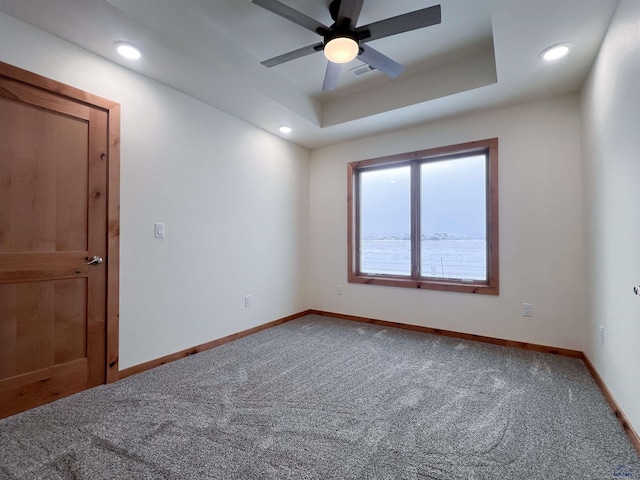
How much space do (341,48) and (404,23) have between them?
16.5 inches

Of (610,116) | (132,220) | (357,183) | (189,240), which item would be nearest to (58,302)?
→ (132,220)

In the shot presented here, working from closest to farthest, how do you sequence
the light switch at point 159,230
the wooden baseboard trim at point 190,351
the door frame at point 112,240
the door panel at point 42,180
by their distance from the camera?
the door panel at point 42,180 < the door frame at point 112,240 < the wooden baseboard trim at point 190,351 < the light switch at point 159,230

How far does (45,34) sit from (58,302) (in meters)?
1.79

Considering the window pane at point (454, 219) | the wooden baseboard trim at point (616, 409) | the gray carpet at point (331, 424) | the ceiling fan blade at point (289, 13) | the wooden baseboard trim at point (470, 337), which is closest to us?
the gray carpet at point (331, 424)

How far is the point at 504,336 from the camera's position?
316cm

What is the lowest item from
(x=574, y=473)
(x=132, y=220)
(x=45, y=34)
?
(x=574, y=473)

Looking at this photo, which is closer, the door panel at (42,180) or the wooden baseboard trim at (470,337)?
the door panel at (42,180)

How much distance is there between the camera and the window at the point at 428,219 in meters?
3.37

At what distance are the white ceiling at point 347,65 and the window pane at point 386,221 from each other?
2.20 ft

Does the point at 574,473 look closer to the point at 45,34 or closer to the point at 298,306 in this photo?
the point at 298,306

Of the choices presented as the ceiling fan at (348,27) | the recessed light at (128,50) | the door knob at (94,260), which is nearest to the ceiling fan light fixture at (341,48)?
the ceiling fan at (348,27)

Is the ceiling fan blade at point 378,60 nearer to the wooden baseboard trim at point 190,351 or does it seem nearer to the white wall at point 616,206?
the white wall at point 616,206

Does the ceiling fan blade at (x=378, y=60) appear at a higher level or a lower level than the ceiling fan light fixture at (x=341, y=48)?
higher

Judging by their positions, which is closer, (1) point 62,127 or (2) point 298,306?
(1) point 62,127
